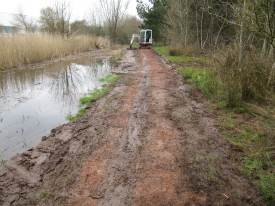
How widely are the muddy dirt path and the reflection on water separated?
2.16 ft

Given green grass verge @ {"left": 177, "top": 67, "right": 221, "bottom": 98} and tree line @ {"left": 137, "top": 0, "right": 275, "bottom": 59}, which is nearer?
tree line @ {"left": 137, "top": 0, "right": 275, "bottom": 59}

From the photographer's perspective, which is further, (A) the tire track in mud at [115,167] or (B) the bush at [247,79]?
(B) the bush at [247,79]

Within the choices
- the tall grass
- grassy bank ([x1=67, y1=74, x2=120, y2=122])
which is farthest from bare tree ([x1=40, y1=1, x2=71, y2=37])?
grassy bank ([x1=67, y1=74, x2=120, y2=122])

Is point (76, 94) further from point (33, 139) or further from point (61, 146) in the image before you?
point (61, 146)

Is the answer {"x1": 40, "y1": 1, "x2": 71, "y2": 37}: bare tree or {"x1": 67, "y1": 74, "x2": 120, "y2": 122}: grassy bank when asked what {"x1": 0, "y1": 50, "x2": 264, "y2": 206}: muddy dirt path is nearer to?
{"x1": 67, "y1": 74, "x2": 120, "y2": 122}: grassy bank

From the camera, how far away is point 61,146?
541cm

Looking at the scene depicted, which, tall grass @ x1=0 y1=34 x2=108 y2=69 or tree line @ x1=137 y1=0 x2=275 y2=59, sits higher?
tree line @ x1=137 y1=0 x2=275 y2=59

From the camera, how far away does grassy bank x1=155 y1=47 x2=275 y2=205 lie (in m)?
4.20

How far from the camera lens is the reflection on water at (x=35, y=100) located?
624 cm

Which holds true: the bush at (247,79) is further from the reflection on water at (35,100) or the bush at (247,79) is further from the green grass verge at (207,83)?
the reflection on water at (35,100)

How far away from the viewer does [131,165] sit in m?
4.46

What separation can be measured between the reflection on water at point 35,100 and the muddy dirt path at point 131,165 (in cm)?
66

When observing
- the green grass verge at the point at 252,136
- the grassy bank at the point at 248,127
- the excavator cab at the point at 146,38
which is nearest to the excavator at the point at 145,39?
the excavator cab at the point at 146,38

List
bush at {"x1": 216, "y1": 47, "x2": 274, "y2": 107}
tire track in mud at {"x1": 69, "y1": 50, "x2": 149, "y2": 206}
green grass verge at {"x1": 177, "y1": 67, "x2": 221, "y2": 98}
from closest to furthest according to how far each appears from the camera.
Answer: tire track in mud at {"x1": 69, "y1": 50, "x2": 149, "y2": 206} < bush at {"x1": 216, "y1": 47, "x2": 274, "y2": 107} < green grass verge at {"x1": 177, "y1": 67, "x2": 221, "y2": 98}
